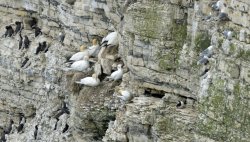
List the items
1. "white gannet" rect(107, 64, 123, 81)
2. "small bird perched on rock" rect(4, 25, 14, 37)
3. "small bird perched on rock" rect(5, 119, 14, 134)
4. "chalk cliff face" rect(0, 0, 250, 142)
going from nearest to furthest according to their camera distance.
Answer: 1. "chalk cliff face" rect(0, 0, 250, 142)
2. "white gannet" rect(107, 64, 123, 81)
3. "small bird perched on rock" rect(5, 119, 14, 134)
4. "small bird perched on rock" rect(4, 25, 14, 37)

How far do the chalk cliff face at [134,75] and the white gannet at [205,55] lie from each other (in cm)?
25

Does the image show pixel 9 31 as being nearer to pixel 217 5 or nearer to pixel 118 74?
pixel 118 74

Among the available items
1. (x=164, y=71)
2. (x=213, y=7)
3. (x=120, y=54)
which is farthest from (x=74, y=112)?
(x=213, y=7)

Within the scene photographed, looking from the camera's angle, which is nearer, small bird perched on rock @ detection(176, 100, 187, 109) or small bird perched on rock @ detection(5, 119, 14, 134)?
small bird perched on rock @ detection(176, 100, 187, 109)

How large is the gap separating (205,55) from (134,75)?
446 cm

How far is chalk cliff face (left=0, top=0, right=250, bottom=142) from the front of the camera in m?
23.9

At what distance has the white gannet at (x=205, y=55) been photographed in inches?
998

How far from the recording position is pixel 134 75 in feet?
97.4

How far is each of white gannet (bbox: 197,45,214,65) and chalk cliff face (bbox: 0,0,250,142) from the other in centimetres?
25

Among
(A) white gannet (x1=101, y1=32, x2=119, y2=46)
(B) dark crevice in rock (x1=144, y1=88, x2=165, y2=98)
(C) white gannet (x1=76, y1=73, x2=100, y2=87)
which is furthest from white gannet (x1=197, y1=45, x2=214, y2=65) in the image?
(A) white gannet (x1=101, y1=32, x2=119, y2=46)

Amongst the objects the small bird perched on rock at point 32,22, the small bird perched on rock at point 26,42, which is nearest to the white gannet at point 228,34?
the small bird perched on rock at point 26,42

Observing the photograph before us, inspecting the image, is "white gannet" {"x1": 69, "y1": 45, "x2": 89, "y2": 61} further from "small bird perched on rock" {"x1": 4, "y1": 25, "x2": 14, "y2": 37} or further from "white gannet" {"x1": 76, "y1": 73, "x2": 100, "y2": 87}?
"small bird perched on rock" {"x1": 4, "y1": 25, "x2": 14, "y2": 37}

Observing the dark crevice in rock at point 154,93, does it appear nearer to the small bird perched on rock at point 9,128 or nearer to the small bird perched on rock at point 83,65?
the small bird perched on rock at point 83,65

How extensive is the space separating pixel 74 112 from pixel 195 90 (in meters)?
6.35
